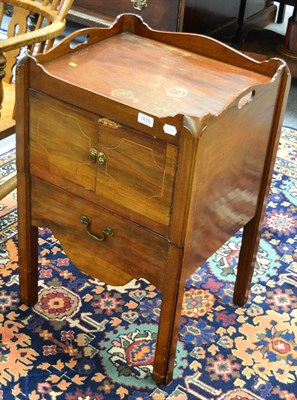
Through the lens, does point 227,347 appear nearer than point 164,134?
No

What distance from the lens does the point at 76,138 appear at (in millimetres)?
2012

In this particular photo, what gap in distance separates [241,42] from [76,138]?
104 inches

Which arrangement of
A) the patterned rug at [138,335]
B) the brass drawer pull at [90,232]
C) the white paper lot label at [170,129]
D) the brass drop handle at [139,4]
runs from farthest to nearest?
the brass drop handle at [139,4], the patterned rug at [138,335], the brass drawer pull at [90,232], the white paper lot label at [170,129]

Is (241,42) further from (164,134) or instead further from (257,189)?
(164,134)

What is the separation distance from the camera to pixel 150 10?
3.80 meters

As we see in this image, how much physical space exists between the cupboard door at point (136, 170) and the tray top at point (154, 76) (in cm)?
8

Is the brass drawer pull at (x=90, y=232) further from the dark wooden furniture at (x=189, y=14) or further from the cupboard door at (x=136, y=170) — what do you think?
the dark wooden furniture at (x=189, y=14)

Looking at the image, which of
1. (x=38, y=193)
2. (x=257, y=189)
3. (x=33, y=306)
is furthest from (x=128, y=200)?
(x=33, y=306)

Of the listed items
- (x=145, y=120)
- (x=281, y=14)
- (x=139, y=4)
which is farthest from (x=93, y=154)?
(x=281, y=14)

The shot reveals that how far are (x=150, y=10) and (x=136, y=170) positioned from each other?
2.09 m

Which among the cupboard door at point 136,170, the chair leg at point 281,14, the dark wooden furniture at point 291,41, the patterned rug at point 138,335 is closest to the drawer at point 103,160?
the cupboard door at point 136,170

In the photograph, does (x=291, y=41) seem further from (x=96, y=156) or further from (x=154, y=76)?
(x=96, y=156)

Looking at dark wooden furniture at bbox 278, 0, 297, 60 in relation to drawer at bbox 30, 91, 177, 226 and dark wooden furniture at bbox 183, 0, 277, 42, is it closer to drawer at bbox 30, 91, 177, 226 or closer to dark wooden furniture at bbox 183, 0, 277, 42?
dark wooden furniture at bbox 183, 0, 277, 42

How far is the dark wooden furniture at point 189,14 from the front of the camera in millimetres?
3746
